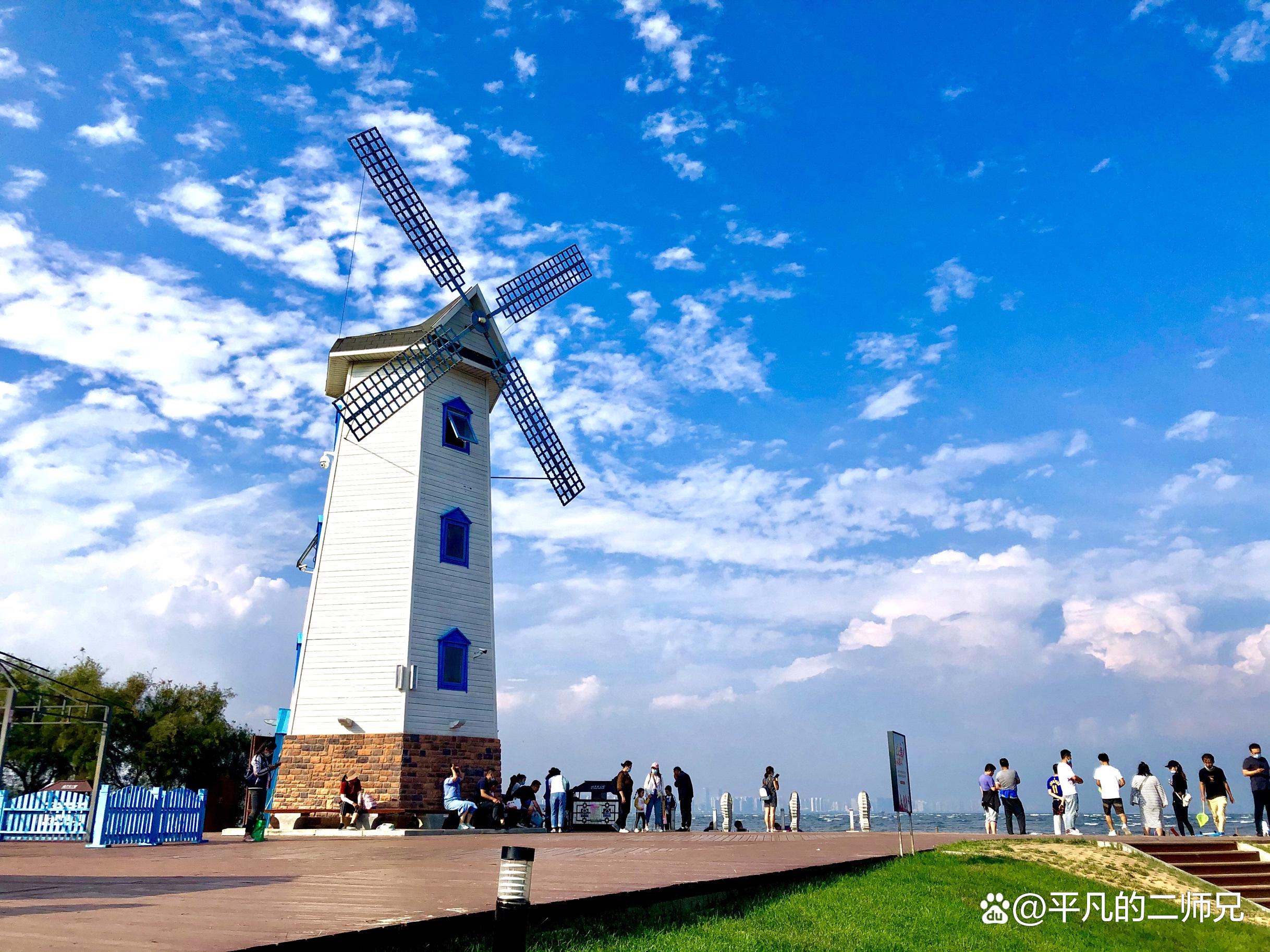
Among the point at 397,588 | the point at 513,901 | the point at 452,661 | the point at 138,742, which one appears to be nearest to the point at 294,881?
the point at 513,901

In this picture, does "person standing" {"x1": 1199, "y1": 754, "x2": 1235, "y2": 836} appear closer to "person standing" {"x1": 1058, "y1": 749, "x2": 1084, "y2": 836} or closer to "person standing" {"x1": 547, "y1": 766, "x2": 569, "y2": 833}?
"person standing" {"x1": 1058, "y1": 749, "x2": 1084, "y2": 836}

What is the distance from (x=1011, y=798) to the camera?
21141mm

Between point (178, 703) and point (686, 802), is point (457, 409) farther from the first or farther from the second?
point (178, 703)

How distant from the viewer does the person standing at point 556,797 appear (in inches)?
902

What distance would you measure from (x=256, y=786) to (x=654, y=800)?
10642 millimetres

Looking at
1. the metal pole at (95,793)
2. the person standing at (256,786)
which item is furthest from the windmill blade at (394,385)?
the metal pole at (95,793)

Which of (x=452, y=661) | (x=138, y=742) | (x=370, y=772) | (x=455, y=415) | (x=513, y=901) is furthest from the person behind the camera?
(x=138, y=742)

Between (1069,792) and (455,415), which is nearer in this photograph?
(1069,792)

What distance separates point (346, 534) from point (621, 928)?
59.5 feet

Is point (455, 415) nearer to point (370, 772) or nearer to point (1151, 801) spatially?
point (370, 772)

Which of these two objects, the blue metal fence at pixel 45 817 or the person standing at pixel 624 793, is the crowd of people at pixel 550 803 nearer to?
the person standing at pixel 624 793

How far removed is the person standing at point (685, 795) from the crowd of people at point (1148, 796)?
8.29 m

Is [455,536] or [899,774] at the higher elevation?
[455,536]

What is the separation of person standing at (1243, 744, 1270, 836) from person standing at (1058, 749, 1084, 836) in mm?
3192
